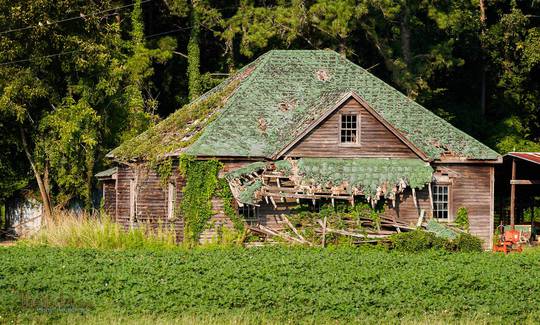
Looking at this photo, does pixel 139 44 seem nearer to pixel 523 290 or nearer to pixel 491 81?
pixel 491 81

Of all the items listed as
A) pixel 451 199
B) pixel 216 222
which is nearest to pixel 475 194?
pixel 451 199

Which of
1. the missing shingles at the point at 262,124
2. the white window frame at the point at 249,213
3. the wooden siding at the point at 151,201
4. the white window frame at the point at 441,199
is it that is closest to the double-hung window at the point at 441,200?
the white window frame at the point at 441,199

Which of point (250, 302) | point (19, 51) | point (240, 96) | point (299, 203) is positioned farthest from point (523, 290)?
point (19, 51)

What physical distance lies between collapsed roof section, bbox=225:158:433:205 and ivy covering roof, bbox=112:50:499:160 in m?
0.76

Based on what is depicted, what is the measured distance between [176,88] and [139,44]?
6.29 m

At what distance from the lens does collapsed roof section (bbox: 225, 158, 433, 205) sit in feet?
108

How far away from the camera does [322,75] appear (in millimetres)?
37969

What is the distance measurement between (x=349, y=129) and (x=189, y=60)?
1910 centimetres

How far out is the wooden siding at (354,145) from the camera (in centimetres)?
3431

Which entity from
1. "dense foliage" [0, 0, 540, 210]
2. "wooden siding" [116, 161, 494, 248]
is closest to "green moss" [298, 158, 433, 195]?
"wooden siding" [116, 161, 494, 248]

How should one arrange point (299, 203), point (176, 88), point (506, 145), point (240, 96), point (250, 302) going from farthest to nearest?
point (176, 88), point (506, 145), point (240, 96), point (299, 203), point (250, 302)

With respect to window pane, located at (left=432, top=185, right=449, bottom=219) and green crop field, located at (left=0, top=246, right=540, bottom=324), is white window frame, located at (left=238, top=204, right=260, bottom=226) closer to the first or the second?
window pane, located at (left=432, top=185, right=449, bottom=219)

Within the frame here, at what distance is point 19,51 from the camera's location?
40.4 m

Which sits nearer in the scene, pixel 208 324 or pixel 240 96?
pixel 208 324
